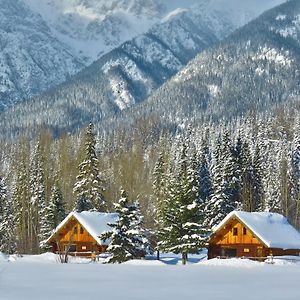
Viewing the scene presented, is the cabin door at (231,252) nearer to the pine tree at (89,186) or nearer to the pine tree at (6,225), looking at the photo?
the pine tree at (89,186)

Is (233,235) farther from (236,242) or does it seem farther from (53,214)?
(53,214)

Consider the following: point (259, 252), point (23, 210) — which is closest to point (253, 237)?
point (259, 252)

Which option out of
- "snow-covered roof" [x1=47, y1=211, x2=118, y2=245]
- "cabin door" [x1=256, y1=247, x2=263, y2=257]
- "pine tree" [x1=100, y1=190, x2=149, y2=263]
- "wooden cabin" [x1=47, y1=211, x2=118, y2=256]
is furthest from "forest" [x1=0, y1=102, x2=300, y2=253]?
"cabin door" [x1=256, y1=247, x2=263, y2=257]

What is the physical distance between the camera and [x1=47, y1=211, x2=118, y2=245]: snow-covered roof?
63428mm

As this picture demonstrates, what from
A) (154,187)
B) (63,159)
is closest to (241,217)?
(154,187)

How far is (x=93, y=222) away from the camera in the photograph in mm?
64125

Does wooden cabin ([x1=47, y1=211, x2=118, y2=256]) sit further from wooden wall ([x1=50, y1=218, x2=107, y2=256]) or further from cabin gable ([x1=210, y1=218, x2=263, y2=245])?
cabin gable ([x1=210, y1=218, x2=263, y2=245])

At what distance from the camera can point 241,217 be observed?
5938cm

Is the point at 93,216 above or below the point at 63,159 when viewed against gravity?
below

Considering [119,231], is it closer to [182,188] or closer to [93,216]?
[182,188]

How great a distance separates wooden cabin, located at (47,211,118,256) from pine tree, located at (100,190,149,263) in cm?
936

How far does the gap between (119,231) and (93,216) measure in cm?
1288

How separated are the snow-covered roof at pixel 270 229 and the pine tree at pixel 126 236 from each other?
34.9 ft

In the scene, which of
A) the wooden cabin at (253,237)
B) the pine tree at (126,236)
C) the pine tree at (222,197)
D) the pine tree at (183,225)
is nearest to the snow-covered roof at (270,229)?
the wooden cabin at (253,237)
